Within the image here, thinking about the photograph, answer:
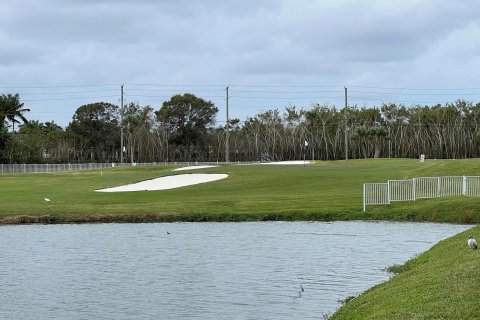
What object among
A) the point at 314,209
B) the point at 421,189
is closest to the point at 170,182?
the point at 314,209

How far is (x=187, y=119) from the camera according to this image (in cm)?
15575

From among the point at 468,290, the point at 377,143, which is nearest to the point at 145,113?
the point at 377,143

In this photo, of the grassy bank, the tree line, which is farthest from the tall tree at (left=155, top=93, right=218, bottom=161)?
the grassy bank

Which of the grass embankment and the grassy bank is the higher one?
the grassy bank

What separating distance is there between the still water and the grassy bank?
1.32 meters

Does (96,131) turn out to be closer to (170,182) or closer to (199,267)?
(170,182)

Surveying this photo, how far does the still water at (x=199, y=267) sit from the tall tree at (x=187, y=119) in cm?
11858

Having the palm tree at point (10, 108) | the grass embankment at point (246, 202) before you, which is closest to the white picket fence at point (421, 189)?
the grass embankment at point (246, 202)

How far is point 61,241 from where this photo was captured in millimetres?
29891

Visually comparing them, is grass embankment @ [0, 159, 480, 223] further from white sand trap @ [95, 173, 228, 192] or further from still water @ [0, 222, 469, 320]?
still water @ [0, 222, 469, 320]

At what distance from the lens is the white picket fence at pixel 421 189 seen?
3869cm

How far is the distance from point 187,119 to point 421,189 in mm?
118244

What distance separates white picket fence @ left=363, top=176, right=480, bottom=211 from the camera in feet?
127

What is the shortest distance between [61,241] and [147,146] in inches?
4508
